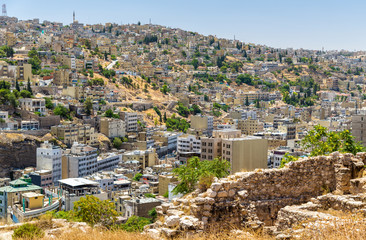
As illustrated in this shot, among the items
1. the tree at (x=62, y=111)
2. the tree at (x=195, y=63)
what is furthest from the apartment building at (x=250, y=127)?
the tree at (x=195, y=63)

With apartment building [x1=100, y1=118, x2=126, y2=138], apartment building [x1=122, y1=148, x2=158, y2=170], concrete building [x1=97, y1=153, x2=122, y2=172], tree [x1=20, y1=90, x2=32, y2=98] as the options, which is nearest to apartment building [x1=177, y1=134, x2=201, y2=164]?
apartment building [x1=122, y1=148, x2=158, y2=170]

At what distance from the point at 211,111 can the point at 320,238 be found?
68704 mm

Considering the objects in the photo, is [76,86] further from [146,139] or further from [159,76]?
[159,76]

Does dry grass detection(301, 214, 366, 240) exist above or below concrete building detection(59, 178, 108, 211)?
above

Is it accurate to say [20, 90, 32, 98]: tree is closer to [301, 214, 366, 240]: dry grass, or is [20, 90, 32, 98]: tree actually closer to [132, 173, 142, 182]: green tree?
[132, 173, 142, 182]: green tree

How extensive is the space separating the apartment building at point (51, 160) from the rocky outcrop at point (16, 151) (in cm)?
329

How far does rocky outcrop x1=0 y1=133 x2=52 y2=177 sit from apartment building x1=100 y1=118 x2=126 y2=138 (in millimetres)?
8914

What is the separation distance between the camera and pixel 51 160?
118 ft

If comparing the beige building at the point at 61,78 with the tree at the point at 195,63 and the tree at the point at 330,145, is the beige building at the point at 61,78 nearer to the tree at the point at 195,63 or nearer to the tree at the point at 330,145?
the tree at the point at 195,63

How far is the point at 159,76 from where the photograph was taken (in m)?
85.0

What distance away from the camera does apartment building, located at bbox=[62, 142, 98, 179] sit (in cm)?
3619

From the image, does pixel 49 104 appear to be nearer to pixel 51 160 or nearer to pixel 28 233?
pixel 51 160

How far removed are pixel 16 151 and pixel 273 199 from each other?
36.6 metres

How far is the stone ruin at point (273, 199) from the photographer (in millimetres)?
5570
